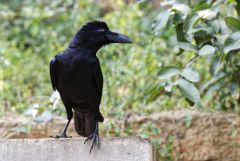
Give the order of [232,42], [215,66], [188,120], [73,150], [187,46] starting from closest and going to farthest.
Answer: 1. [73,150]
2. [232,42]
3. [187,46]
4. [215,66]
5. [188,120]

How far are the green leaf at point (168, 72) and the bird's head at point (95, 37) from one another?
0.37m

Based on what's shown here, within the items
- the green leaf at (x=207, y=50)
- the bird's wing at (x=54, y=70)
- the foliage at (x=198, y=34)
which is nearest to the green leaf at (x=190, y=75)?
the foliage at (x=198, y=34)

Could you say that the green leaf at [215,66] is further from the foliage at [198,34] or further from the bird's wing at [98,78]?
the bird's wing at [98,78]

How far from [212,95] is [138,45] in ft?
5.50

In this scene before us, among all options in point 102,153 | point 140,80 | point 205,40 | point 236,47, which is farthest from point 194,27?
point 140,80

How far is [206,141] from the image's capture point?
591 centimetres

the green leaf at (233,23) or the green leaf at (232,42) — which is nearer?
the green leaf at (232,42)

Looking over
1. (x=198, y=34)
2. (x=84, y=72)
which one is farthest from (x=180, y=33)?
(x=84, y=72)

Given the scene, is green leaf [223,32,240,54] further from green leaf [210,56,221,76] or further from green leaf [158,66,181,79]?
green leaf [210,56,221,76]

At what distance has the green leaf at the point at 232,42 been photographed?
14.9ft

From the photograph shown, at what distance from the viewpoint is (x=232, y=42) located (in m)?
4.57

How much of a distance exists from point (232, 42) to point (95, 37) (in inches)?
41.2

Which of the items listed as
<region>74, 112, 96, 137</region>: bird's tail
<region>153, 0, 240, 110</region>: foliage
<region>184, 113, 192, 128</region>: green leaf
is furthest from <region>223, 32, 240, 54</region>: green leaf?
<region>184, 113, 192, 128</region>: green leaf

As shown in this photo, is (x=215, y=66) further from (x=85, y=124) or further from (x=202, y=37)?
(x=85, y=124)
